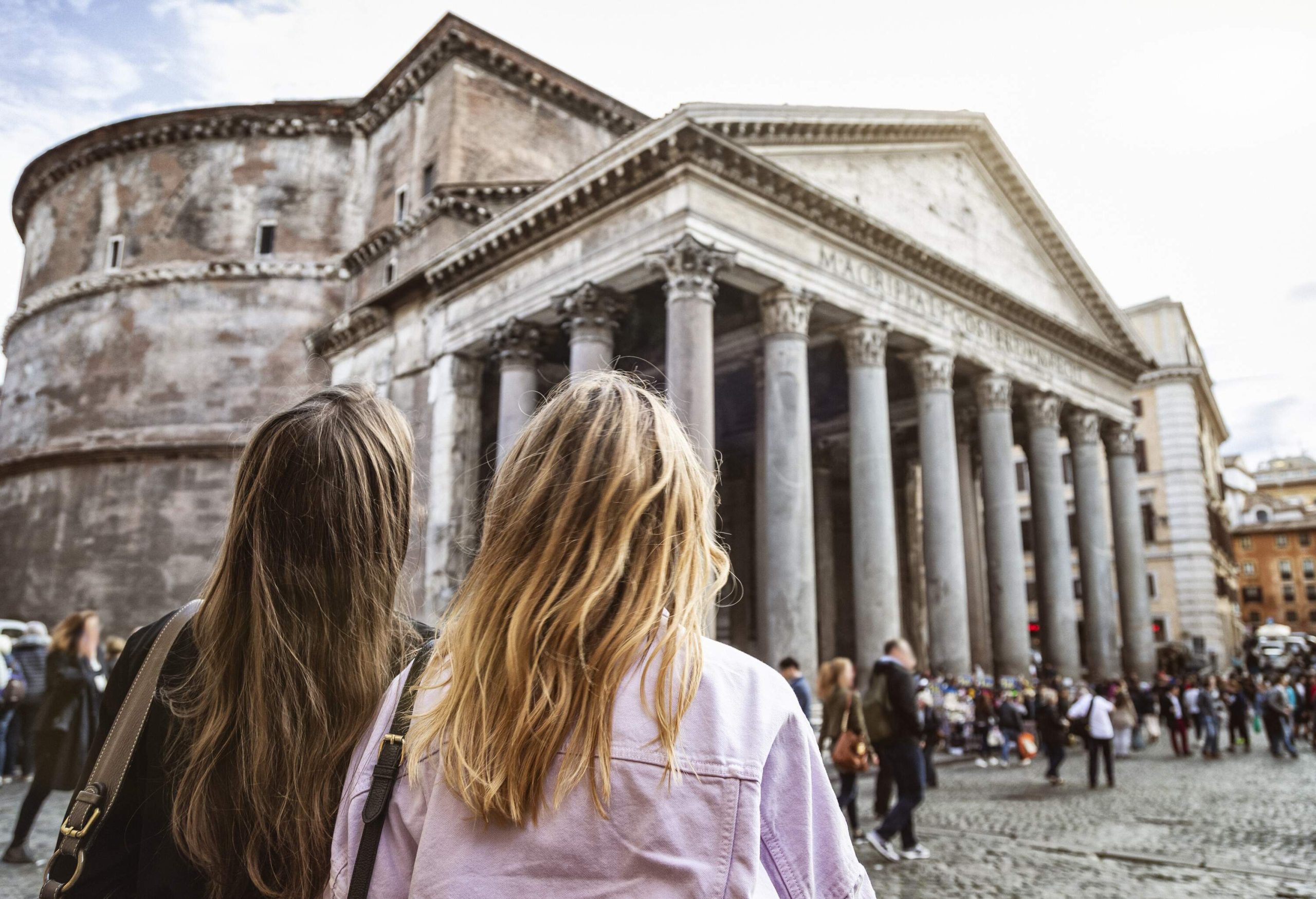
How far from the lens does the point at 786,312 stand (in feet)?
43.5

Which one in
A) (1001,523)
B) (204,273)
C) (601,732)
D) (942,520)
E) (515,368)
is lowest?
(601,732)

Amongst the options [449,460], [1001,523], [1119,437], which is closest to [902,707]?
[1001,523]

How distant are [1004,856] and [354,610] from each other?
621 cm

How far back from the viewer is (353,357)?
2009 cm

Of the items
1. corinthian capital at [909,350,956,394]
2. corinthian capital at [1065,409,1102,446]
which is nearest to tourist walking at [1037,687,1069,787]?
corinthian capital at [909,350,956,394]

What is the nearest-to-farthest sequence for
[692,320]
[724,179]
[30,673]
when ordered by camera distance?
[30,673] < [692,320] < [724,179]

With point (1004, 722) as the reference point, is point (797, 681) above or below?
above

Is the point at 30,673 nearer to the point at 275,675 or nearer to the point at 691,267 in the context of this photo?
the point at 275,675

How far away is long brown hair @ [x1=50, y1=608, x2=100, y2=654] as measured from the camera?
6.09 metres

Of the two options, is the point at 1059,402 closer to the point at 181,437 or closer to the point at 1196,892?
the point at 1196,892

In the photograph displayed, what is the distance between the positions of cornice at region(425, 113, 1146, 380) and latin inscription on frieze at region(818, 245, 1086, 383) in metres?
0.26

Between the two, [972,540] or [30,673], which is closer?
[30,673]

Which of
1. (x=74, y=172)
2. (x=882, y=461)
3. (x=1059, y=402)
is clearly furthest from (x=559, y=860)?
(x=74, y=172)

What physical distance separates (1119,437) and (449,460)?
15225 millimetres
